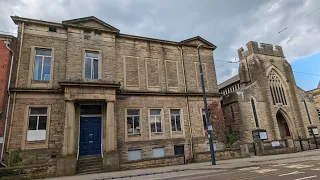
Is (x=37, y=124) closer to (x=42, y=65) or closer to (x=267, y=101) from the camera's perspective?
(x=42, y=65)

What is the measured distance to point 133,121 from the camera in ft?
56.1

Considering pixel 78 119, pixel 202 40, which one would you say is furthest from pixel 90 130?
pixel 202 40

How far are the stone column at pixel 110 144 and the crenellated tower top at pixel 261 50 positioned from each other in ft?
72.6

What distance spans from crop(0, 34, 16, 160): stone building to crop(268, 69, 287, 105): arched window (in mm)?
29077

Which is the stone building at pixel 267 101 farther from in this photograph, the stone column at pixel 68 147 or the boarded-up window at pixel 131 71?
the stone column at pixel 68 147

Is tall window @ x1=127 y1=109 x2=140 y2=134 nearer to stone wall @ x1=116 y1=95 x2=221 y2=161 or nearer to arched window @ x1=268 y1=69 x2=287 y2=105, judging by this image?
stone wall @ x1=116 y1=95 x2=221 y2=161

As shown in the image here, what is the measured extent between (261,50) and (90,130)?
2554 cm

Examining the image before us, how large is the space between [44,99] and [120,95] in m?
5.64

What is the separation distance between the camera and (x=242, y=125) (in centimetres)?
2255

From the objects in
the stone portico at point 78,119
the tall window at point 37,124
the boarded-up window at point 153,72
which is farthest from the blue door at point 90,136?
the boarded-up window at point 153,72

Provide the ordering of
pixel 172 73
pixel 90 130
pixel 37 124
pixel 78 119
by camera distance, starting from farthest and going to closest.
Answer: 1. pixel 172 73
2. pixel 90 130
3. pixel 78 119
4. pixel 37 124

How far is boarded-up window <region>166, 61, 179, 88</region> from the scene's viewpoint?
19422mm

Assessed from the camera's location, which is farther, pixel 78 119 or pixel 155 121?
pixel 155 121

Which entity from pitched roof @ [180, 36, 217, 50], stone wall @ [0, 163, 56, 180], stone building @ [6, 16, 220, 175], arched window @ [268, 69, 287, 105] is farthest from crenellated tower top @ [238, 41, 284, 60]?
stone wall @ [0, 163, 56, 180]
